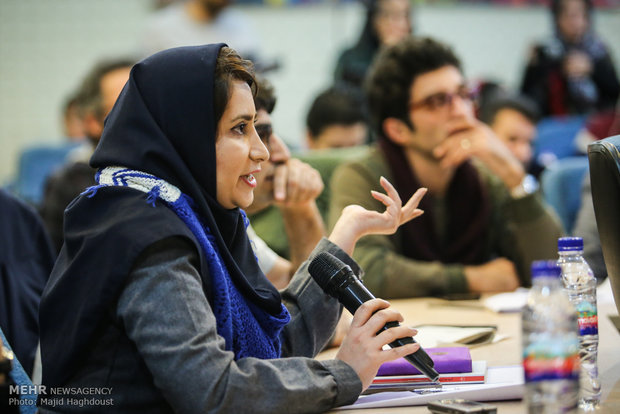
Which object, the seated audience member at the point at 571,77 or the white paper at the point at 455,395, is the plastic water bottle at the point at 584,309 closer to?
the white paper at the point at 455,395

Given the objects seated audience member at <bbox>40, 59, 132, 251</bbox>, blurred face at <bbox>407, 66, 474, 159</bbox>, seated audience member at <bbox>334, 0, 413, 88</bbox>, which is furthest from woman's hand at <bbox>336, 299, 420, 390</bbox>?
seated audience member at <bbox>334, 0, 413, 88</bbox>

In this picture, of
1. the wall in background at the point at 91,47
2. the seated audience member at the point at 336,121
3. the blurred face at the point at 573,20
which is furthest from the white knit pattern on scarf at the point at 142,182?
the blurred face at the point at 573,20

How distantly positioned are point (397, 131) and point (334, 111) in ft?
3.49

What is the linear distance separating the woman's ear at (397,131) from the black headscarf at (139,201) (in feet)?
4.78

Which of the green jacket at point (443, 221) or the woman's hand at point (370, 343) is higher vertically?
the woman's hand at point (370, 343)

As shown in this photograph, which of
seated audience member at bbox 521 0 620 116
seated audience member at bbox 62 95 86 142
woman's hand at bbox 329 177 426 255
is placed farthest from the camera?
seated audience member at bbox 521 0 620 116

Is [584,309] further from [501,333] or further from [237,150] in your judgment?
[237,150]

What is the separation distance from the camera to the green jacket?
7.72ft

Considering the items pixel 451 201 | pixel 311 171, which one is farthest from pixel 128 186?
pixel 451 201

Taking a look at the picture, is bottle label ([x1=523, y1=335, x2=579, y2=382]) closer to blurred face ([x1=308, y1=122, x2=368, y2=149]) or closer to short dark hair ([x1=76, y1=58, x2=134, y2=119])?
short dark hair ([x1=76, y1=58, x2=134, y2=119])

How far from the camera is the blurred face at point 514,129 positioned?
13.9ft

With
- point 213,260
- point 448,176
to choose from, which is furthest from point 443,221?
point 213,260

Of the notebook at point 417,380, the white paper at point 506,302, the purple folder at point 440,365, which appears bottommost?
the white paper at point 506,302

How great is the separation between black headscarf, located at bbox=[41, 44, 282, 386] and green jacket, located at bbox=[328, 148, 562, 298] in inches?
34.0
